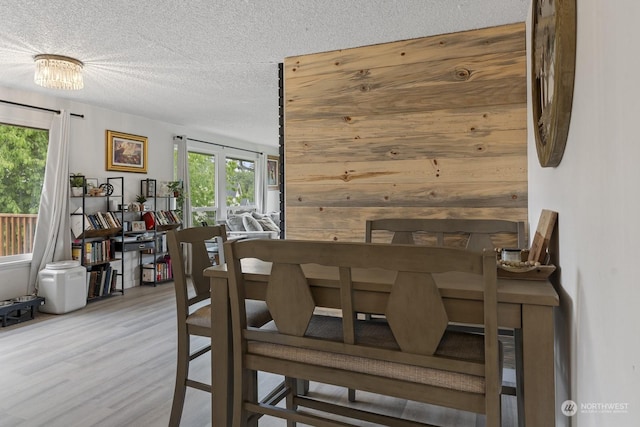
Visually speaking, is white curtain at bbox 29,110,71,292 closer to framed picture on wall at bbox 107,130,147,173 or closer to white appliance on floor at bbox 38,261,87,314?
white appliance on floor at bbox 38,261,87,314

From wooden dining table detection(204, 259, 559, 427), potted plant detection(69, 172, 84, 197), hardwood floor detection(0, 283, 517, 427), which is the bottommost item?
hardwood floor detection(0, 283, 517, 427)

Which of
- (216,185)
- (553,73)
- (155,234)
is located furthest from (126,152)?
(553,73)

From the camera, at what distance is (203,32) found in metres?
2.55

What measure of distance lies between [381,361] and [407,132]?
1.78m

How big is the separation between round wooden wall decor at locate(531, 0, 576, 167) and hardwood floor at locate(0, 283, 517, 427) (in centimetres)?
141

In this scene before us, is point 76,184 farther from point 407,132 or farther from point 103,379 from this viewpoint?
point 407,132

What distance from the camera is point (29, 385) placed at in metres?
2.40

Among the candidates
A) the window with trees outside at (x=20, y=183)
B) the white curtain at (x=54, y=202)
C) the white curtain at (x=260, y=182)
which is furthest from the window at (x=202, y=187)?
the window with trees outside at (x=20, y=183)

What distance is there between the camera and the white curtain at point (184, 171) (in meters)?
5.83

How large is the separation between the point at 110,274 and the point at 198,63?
283 centimetres

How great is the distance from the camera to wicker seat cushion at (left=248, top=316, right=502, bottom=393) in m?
1.09

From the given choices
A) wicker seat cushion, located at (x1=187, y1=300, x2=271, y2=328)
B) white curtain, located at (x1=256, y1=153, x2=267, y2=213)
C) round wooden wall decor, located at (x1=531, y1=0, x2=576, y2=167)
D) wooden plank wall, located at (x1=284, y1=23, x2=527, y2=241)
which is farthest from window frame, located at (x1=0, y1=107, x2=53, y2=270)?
round wooden wall decor, located at (x1=531, y1=0, x2=576, y2=167)

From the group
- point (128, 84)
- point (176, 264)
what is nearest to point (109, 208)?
point (128, 84)

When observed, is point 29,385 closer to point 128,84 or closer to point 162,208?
point 128,84
